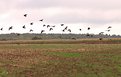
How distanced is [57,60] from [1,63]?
642 cm

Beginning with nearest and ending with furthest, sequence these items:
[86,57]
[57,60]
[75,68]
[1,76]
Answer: [1,76] → [75,68] → [57,60] → [86,57]

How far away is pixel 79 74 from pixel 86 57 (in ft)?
34.5

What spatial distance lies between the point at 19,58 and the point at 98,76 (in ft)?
40.8

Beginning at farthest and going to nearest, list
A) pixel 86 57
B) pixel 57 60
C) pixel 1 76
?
1. pixel 86 57
2. pixel 57 60
3. pixel 1 76

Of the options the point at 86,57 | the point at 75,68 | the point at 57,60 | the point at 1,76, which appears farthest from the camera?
the point at 86,57

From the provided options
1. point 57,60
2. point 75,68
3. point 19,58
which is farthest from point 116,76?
point 19,58

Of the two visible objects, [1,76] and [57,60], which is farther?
[57,60]

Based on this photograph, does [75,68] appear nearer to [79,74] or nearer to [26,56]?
[79,74]

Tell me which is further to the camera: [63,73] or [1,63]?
[1,63]

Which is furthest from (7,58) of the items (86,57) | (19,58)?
(86,57)

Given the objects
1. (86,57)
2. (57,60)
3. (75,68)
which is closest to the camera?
(75,68)

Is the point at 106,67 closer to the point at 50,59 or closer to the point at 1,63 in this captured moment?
the point at 50,59

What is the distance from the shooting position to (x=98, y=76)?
114 ft

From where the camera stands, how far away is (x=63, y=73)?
3522 cm
